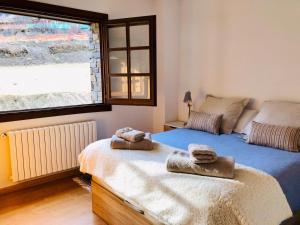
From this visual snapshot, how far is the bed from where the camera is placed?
1.45 m

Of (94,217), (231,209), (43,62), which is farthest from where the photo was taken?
(43,62)

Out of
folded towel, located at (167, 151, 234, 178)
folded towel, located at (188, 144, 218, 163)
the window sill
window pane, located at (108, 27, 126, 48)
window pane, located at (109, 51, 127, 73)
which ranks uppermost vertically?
window pane, located at (108, 27, 126, 48)

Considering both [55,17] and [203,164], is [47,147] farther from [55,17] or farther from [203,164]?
[203,164]

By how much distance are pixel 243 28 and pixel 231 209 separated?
2352 mm

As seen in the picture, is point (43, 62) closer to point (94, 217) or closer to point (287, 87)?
point (94, 217)

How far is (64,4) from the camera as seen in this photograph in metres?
2.98

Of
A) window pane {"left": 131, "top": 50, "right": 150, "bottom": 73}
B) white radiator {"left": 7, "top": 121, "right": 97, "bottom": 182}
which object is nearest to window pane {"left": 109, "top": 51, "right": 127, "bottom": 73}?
window pane {"left": 131, "top": 50, "right": 150, "bottom": 73}

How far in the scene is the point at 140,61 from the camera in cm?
330

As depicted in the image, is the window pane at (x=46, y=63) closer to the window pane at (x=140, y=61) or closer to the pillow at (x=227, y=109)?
the window pane at (x=140, y=61)

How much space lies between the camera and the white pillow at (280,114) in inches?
96.0

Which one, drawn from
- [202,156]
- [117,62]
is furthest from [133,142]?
[117,62]

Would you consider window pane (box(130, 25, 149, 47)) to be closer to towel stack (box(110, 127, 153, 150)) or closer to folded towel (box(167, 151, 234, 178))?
towel stack (box(110, 127, 153, 150))

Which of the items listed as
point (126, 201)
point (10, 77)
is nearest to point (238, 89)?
point (126, 201)

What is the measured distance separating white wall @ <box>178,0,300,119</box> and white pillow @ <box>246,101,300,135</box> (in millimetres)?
196
